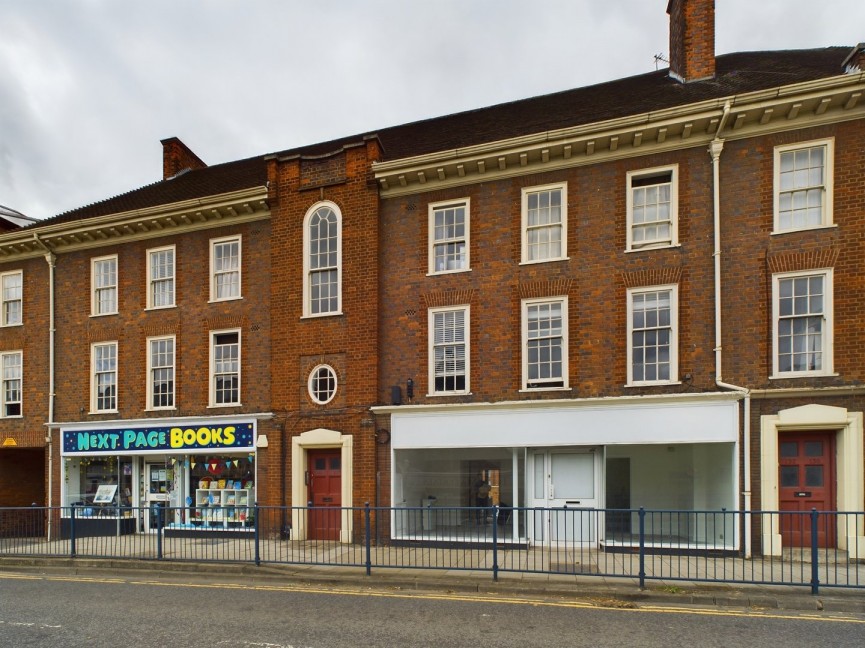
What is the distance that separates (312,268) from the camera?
1546 centimetres

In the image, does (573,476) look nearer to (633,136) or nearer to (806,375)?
(806,375)

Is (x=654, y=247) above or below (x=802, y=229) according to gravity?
below

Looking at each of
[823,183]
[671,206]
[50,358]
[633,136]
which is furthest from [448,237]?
[50,358]

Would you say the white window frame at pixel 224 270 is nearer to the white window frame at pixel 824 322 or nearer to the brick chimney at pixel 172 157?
the brick chimney at pixel 172 157

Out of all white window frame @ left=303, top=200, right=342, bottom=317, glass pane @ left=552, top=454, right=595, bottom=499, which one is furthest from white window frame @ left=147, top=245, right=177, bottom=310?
glass pane @ left=552, top=454, right=595, bottom=499

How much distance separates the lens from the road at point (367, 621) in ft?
22.7

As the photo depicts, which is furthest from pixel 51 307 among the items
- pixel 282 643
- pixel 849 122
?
pixel 849 122

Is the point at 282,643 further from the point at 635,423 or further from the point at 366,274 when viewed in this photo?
the point at 366,274

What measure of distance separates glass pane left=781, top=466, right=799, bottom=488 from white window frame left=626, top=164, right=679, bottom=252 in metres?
5.12

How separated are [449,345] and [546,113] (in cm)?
755

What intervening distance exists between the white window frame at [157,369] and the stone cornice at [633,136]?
25.2 ft

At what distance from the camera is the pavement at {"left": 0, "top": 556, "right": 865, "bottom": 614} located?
Result: 8.44 m

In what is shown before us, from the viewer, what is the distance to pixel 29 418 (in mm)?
18359

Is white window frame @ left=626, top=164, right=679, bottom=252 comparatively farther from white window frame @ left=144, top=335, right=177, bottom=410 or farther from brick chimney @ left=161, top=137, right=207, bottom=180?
brick chimney @ left=161, top=137, right=207, bottom=180
